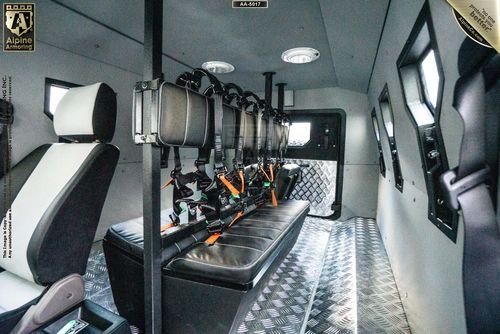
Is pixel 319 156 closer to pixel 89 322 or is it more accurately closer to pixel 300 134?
pixel 300 134

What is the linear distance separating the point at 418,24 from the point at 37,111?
4.25 metres

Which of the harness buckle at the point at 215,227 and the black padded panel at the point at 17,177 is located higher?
the black padded panel at the point at 17,177

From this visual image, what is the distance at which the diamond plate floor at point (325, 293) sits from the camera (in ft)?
7.49

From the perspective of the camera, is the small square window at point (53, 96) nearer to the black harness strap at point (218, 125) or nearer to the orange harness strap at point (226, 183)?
the black harness strap at point (218, 125)

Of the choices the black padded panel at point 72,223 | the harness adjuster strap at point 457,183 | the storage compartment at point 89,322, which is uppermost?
the harness adjuster strap at point 457,183

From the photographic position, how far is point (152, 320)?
5.64 ft

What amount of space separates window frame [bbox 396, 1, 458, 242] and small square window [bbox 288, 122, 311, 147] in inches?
167

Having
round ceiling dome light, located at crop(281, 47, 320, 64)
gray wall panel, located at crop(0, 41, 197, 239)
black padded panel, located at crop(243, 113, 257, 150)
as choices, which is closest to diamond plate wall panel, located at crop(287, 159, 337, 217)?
round ceiling dome light, located at crop(281, 47, 320, 64)

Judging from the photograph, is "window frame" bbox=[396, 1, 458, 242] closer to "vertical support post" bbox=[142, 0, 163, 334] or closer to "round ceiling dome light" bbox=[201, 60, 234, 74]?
"vertical support post" bbox=[142, 0, 163, 334]

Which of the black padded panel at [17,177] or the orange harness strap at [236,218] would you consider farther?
Answer: the orange harness strap at [236,218]

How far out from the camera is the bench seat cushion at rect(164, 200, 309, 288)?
64.9 inches

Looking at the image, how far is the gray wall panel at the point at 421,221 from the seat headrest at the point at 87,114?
2.05 m

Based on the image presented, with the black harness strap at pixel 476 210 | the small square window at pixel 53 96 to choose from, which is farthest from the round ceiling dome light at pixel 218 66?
the black harness strap at pixel 476 210

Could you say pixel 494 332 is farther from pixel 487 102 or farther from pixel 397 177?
pixel 397 177
